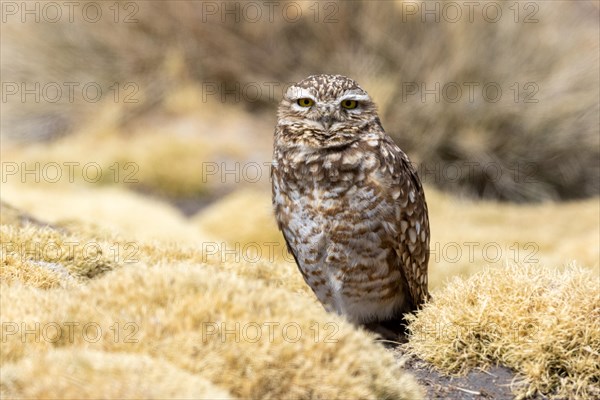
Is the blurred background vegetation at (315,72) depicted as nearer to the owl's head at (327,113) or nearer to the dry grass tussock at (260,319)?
the dry grass tussock at (260,319)

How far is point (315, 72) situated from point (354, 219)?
44.9ft

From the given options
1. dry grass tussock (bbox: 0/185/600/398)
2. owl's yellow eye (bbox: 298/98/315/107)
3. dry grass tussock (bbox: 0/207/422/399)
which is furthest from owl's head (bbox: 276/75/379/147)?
dry grass tussock (bbox: 0/207/422/399)

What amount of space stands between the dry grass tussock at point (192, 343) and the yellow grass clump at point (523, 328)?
2.35 ft

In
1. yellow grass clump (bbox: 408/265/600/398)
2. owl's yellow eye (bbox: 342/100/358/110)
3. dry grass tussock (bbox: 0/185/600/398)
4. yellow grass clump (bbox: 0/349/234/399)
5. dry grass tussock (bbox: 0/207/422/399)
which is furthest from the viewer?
owl's yellow eye (bbox: 342/100/358/110)


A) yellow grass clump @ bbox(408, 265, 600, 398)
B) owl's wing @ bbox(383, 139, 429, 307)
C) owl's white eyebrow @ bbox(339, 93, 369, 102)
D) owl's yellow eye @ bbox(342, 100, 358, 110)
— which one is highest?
owl's white eyebrow @ bbox(339, 93, 369, 102)

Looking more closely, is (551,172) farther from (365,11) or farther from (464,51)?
(365,11)

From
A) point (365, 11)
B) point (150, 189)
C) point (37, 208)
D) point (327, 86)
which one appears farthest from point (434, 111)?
point (327, 86)

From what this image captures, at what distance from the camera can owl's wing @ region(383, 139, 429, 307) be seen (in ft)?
18.0

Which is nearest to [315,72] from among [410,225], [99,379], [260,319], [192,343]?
[410,225]

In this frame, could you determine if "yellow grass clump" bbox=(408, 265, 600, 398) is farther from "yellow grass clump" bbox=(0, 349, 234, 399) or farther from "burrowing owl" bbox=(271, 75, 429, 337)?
"yellow grass clump" bbox=(0, 349, 234, 399)

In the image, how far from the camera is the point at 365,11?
18078 millimetres

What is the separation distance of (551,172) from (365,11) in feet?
18.3

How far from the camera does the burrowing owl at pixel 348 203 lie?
5.34 m

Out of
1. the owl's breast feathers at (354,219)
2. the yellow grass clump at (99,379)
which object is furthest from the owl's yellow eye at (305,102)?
the yellow grass clump at (99,379)
